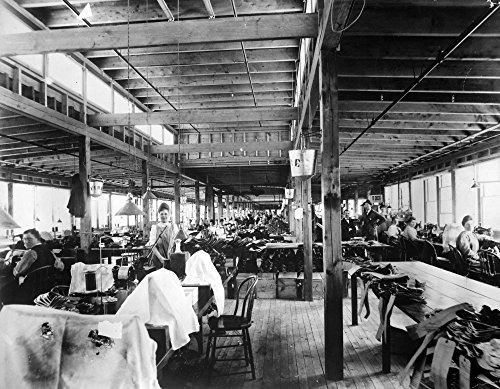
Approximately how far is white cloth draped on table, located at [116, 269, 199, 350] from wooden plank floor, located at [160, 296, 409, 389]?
50cm

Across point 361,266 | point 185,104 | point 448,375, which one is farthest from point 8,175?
point 448,375

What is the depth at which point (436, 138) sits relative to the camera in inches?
401

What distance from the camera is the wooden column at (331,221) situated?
3801 millimetres

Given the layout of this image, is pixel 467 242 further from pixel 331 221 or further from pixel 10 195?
pixel 10 195

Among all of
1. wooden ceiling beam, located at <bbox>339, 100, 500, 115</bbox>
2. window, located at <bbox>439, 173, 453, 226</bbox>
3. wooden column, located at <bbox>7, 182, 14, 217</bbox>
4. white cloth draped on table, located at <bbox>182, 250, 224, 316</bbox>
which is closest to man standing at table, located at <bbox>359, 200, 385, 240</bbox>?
window, located at <bbox>439, 173, 453, 226</bbox>

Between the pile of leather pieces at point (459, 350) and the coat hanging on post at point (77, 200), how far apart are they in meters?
6.29

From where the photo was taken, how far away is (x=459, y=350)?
217 centimetres

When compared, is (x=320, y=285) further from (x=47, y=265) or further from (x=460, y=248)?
(x=47, y=265)

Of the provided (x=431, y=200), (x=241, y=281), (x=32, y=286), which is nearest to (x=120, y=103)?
(x=241, y=281)

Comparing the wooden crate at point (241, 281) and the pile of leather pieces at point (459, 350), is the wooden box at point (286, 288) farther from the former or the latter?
the pile of leather pieces at point (459, 350)

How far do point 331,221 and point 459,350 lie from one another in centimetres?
182

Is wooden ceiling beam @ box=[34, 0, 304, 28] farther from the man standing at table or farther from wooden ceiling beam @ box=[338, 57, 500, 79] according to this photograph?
the man standing at table

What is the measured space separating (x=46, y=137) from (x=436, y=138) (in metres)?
9.69

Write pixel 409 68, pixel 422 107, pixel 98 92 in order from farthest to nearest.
→ pixel 98 92
pixel 422 107
pixel 409 68
